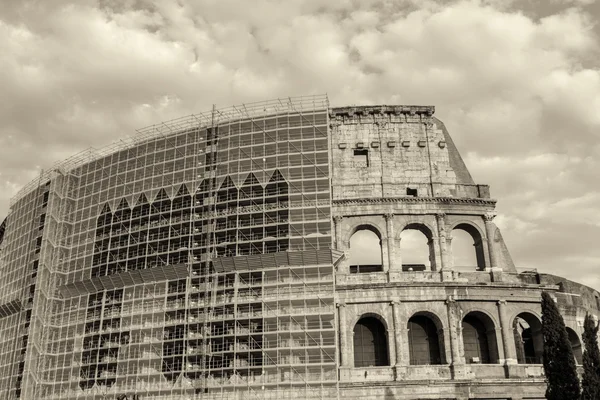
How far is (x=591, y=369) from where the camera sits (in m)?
27.0

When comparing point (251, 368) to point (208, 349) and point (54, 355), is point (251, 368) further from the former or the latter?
point (54, 355)

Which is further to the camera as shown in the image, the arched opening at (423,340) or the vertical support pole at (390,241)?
the vertical support pole at (390,241)

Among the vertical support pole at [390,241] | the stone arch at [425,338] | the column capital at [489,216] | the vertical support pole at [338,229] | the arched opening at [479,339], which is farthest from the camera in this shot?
the column capital at [489,216]

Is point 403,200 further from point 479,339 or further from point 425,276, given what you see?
point 479,339

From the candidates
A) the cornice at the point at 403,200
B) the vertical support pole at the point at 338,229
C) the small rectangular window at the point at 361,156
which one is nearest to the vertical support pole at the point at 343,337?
the vertical support pole at the point at 338,229

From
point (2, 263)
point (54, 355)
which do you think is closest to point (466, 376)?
point (54, 355)

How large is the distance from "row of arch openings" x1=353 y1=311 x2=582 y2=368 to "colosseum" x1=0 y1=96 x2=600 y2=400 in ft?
0.29

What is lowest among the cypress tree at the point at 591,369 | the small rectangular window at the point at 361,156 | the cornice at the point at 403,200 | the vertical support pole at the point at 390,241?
the cypress tree at the point at 591,369

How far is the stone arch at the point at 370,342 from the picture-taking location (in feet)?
108

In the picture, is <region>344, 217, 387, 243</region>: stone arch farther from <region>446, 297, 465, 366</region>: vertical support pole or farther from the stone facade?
<region>446, 297, 465, 366</region>: vertical support pole

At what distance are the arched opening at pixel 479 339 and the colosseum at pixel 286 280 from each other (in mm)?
109

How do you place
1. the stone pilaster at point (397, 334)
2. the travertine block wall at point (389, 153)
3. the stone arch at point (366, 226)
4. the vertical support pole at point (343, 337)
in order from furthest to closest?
1. the travertine block wall at point (389, 153)
2. the stone arch at point (366, 226)
3. the vertical support pole at point (343, 337)
4. the stone pilaster at point (397, 334)

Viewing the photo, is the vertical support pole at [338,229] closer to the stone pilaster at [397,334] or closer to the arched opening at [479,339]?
the stone pilaster at [397,334]

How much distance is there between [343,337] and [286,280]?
172 inches
